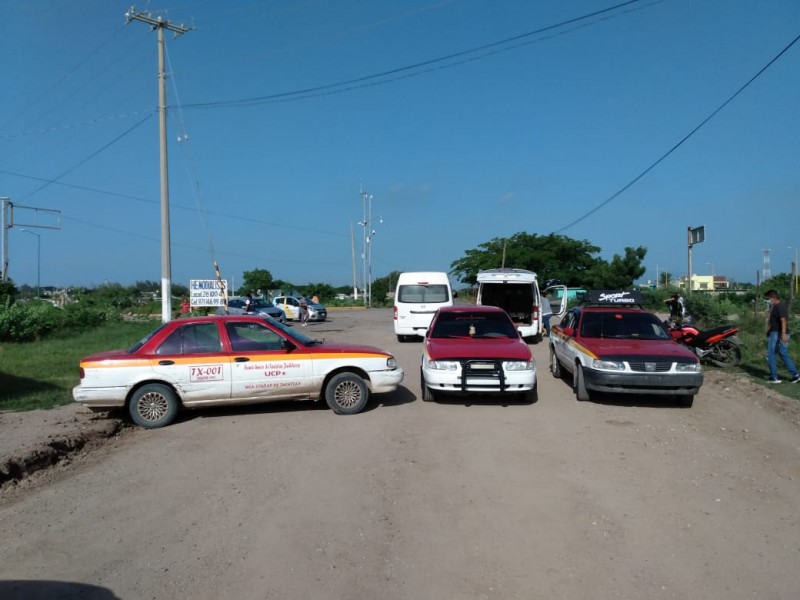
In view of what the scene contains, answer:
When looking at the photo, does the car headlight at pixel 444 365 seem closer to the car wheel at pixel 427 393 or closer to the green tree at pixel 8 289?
the car wheel at pixel 427 393

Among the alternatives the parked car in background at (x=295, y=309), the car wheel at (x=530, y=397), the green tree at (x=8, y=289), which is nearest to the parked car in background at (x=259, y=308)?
Answer: the parked car in background at (x=295, y=309)

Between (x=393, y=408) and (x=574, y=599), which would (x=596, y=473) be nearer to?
(x=574, y=599)

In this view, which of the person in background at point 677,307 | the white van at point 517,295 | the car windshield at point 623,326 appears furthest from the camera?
the white van at point 517,295

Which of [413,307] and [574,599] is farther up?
[413,307]

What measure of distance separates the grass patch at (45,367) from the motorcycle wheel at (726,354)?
522 inches

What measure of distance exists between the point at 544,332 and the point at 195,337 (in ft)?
55.5

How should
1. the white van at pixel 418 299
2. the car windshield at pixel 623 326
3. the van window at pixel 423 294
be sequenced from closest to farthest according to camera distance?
the car windshield at pixel 623 326 → the white van at pixel 418 299 → the van window at pixel 423 294

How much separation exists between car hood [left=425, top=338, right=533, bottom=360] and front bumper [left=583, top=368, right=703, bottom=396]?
4.12ft

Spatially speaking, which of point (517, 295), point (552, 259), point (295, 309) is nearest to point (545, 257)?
point (552, 259)

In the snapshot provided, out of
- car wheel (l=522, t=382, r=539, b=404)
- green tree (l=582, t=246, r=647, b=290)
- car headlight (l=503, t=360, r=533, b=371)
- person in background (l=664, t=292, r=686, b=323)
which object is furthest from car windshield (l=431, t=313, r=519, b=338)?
green tree (l=582, t=246, r=647, b=290)

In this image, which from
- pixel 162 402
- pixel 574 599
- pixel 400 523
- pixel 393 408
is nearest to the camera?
pixel 574 599

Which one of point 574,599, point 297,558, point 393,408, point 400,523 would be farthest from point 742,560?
point 393,408

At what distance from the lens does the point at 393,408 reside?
9.53 metres

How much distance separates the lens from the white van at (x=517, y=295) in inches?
765
